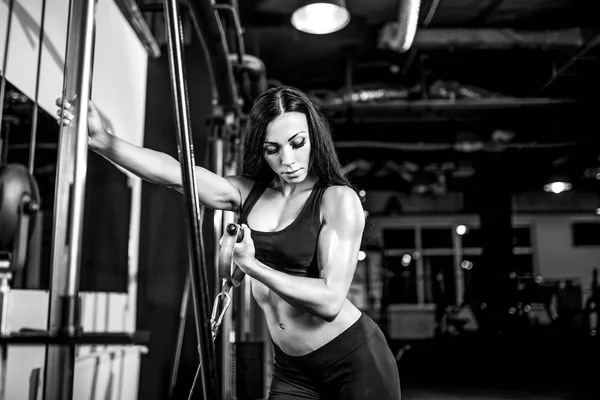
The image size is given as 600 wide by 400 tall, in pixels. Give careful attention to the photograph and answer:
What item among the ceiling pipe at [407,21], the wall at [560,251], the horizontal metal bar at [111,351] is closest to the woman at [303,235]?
the horizontal metal bar at [111,351]

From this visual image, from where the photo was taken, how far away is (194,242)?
1.02m

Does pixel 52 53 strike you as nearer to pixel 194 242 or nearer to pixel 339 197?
pixel 339 197

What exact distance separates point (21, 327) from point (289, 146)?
1.35 m

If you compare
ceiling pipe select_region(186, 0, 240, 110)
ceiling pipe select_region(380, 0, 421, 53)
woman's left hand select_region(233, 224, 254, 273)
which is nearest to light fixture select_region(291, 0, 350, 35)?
ceiling pipe select_region(380, 0, 421, 53)

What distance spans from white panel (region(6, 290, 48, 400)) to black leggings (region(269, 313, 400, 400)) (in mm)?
1076

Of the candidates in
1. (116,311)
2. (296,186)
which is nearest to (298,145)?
(296,186)

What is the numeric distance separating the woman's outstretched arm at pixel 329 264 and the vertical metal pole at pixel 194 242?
0.23m

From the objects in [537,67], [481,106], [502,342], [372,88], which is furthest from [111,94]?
[502,342]

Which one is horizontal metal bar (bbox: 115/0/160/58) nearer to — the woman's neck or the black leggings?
the woman's neck

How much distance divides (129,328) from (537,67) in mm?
5712

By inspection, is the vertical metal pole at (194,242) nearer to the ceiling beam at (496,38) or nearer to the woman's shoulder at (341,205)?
the woman's shoulder at (341,205)

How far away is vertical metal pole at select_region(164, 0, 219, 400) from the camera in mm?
1015

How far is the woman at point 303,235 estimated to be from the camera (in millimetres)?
1605

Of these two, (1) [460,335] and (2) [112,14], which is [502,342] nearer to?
(1) [460,335]
